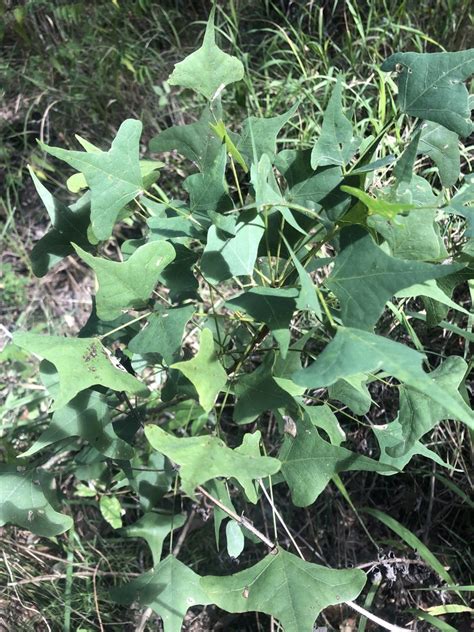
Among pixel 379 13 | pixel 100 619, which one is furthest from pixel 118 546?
pixel 379 13

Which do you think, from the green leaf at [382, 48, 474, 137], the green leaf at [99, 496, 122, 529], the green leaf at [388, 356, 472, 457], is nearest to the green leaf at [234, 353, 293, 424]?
the green leaf at [388, 356, 472, 457]

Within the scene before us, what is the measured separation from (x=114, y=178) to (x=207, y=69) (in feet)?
0.66

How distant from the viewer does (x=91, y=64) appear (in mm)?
1888

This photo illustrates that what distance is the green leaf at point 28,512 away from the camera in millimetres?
1013

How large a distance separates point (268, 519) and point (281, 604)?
63cm

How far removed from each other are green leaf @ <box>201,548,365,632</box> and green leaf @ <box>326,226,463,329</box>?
419mm

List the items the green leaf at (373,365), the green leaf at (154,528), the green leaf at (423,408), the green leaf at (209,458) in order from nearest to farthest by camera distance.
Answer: the green leaf at (373,365)
the green leaf at (209,458)
the green leaf at (423,408)
the green leaf at (154,528)

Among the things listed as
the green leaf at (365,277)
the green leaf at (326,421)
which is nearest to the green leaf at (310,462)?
the green leaf at (326,421)

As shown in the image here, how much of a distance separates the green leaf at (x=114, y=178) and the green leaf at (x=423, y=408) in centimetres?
49

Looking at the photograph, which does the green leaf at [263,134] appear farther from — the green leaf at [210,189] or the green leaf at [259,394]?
the green leaf at [259,394]

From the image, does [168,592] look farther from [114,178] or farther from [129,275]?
[114,178]

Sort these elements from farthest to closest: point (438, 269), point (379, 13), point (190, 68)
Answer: point (379, 13) < point (190, 68) < point (438, 269)

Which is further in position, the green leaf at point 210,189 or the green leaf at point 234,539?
the green leaf at point 234,539

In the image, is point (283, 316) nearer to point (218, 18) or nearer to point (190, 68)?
point (190, 68)
